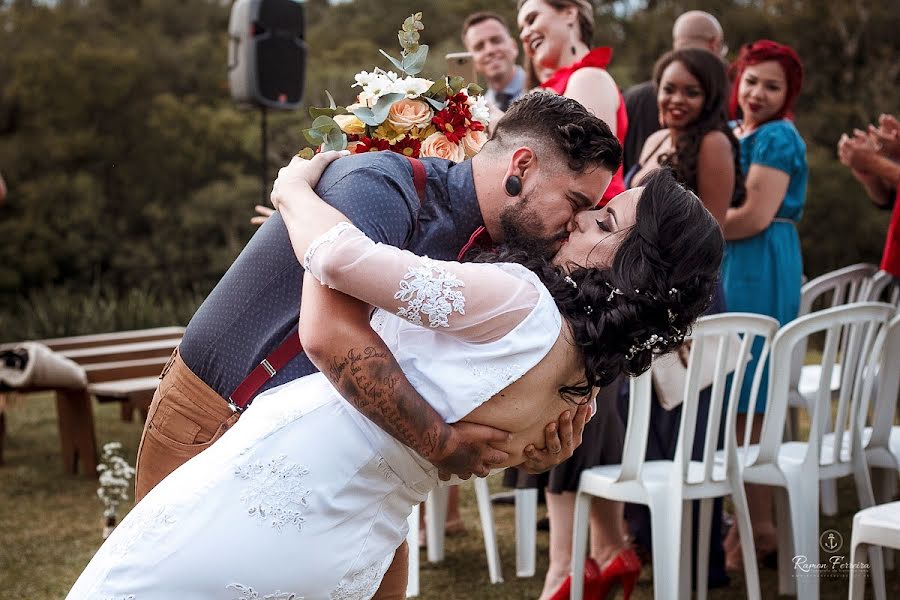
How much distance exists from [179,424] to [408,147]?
2.44 ft

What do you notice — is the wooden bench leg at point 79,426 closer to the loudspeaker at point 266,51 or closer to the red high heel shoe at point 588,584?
the red high heel shoe at point 588,584

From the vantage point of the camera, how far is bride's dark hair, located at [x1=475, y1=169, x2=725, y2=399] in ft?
5.95

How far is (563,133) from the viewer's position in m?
1.96

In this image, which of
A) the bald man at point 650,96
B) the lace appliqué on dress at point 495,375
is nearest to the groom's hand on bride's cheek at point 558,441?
the lace appliqué on dress at point 495,375

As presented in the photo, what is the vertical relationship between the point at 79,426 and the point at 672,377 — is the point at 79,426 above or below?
below

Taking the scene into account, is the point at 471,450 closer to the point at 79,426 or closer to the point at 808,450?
the point at 808,450

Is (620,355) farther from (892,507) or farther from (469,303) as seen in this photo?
(892,507)

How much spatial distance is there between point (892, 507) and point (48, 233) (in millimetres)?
17647

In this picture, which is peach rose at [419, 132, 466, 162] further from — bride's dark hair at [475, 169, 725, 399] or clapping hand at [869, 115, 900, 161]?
clapping hand at [869, 115, 900, 161]

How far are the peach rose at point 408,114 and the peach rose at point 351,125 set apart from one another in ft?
0.20

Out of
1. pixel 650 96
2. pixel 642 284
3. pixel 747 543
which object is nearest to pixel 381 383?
pixel 642 284

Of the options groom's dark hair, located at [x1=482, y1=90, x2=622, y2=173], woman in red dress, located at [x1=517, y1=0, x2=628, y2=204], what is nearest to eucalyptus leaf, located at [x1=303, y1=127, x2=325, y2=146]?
groom's dark hair, located at [x1=482, y1=90, x2=622, y2=173]

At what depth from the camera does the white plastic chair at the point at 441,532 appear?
4.12 m

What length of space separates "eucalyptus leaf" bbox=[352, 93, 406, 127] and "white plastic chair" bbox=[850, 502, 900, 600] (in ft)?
5.44
